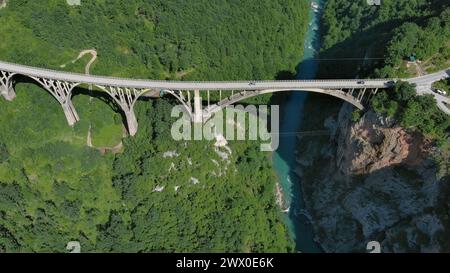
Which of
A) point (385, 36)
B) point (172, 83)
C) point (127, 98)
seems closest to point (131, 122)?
point (127, 98)

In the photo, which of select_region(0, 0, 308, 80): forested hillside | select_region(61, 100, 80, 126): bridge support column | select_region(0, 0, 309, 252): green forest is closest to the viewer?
select_region(0, 0, 309, 252): green forest

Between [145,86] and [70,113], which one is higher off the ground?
[145,86]

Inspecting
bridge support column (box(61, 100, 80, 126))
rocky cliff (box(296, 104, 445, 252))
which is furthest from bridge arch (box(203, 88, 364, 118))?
bridge support column (box(61, 100, 80, 126))

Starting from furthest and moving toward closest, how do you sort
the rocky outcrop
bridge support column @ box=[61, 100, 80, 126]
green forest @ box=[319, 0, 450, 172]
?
bridge support column @ box=[61, 100, 80, 126]
the rocky outcrop
green forest @ box=[319, 0, 450, 172]

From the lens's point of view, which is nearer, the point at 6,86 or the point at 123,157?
the point at 6,86

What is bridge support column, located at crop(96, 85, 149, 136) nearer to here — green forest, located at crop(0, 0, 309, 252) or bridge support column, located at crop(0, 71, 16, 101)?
green forest, located at crop(0, 0, 309, 252)

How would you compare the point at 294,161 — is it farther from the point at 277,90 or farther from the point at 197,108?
the point at 197,108
